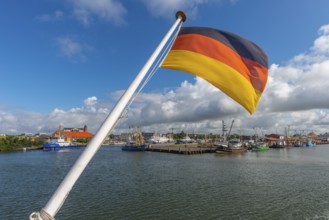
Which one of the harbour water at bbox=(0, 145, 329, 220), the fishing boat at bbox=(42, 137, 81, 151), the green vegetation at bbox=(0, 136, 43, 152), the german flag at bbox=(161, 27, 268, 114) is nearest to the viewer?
the german flag at bbox=(161, 27, 268, 114)

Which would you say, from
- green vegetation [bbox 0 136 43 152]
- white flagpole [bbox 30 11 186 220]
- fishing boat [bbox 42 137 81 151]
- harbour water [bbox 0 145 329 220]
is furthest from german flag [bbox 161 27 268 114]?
green vegetation [bbox 0 136 43 152]

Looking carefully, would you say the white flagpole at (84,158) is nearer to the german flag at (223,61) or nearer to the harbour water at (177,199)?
the german flag at (223,61)

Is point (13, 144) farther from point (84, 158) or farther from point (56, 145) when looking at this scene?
point (84, 158)

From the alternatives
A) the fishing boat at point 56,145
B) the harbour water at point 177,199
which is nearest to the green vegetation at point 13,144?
the fishing boat at point 56,145

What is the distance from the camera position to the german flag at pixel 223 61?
666 cm

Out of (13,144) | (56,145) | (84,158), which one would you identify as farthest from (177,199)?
(13,144)

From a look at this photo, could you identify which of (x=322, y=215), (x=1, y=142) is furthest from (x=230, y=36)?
(x=1, y=142)

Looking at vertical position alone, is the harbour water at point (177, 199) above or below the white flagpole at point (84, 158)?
below

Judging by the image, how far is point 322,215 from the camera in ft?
73.1

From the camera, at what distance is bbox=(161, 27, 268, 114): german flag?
666 cm

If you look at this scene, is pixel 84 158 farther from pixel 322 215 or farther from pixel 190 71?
pixel 322 215

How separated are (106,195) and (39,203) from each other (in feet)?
20.7

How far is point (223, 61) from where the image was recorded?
6.75m

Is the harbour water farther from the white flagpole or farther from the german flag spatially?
the white flagpole
